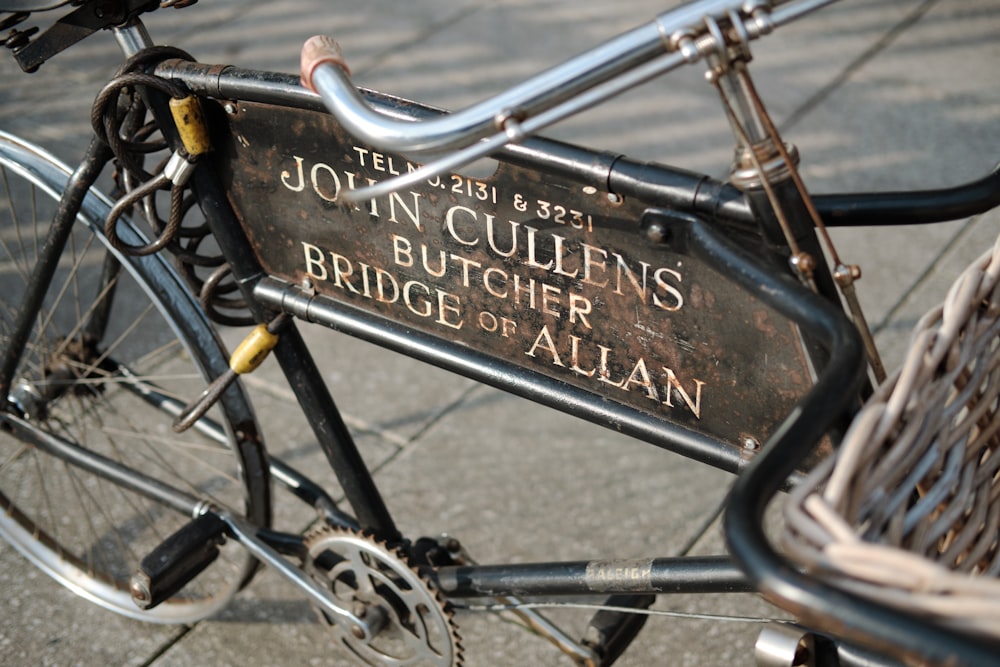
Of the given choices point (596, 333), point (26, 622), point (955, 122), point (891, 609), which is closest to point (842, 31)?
point (955, 122)

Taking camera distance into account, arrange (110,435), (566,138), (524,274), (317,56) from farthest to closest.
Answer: (566,138) < (110,435) < (524,274) < (317,56)

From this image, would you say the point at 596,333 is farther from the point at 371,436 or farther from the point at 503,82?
the point at 503,82

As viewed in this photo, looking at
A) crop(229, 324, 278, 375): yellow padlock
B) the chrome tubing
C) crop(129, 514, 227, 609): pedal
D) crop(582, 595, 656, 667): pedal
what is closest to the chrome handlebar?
the chrome tubing

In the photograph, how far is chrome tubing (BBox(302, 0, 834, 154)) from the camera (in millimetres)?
970

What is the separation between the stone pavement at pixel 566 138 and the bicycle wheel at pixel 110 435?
0.11m

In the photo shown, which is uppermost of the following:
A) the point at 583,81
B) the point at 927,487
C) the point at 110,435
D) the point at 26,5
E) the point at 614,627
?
the point at 26,5

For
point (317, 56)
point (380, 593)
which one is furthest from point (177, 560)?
point (317, 56)

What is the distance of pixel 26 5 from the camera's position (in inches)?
66.0

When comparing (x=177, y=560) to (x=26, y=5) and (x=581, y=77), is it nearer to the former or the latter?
(x=26, y=5)

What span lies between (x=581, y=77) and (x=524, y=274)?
1.53 feet

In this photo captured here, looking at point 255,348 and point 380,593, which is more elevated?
point 255,348

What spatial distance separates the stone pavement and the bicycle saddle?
1306 mm

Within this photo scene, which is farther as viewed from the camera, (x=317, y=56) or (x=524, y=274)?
(x=524, y=274)

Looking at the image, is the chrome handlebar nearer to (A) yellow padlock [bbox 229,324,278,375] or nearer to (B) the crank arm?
(A) yellow padlock [bbox 229,324,278,375]
